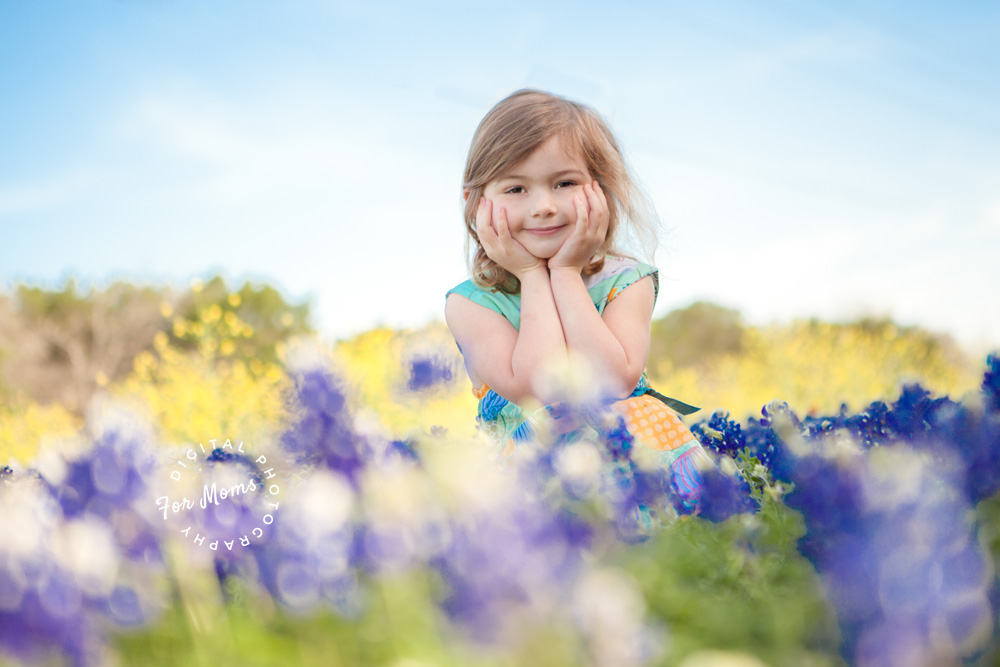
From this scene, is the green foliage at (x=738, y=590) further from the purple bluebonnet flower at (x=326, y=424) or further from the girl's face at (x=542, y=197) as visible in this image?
the girl's face at (x=542, y=197)

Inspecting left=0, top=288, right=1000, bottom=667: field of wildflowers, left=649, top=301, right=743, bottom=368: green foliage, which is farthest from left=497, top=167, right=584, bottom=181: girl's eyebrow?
left=649, top=301, right=743, bottom=368: green foliage

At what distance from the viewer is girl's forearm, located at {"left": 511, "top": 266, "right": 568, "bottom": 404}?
2.24 meters

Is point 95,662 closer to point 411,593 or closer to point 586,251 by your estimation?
point 411,593

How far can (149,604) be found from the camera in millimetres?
1017

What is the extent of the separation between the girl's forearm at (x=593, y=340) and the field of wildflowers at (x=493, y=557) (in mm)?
594

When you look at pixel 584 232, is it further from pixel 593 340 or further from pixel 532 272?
pixel 593 340

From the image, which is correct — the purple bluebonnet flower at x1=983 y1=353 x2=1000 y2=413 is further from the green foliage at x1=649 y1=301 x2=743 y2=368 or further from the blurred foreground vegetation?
the green foliage at x1=649 y1=301 x2=743 y2=368

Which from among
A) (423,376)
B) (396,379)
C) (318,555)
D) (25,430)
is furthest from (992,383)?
(25,430)

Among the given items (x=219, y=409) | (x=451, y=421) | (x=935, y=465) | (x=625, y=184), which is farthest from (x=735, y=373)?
(x=935, y=465)

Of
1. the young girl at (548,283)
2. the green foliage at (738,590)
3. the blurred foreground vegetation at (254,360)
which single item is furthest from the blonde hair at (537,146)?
the blurred foreground vegetation at (254,360)

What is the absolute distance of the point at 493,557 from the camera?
84 centimetres

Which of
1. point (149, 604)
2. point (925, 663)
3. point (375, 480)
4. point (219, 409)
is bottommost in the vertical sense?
point (925, 663)

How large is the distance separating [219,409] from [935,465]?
6.79 m

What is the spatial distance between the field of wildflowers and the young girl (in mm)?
623
